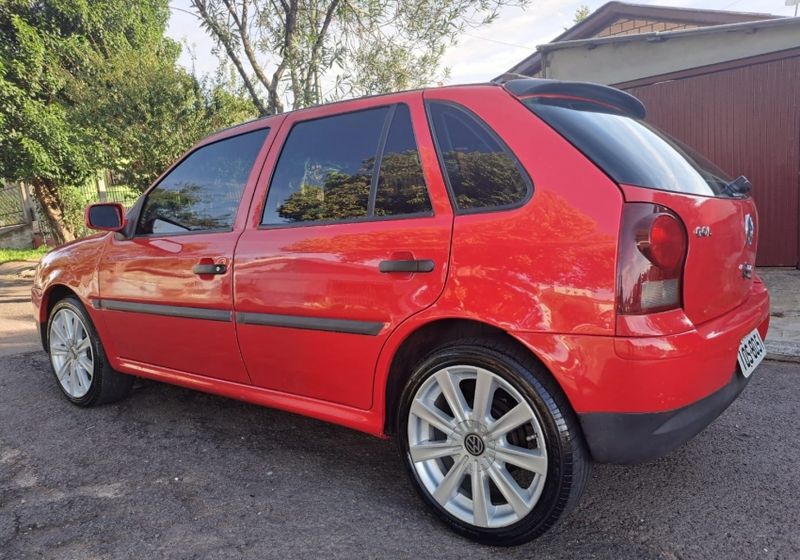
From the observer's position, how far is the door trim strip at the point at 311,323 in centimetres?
238

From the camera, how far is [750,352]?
2279mm

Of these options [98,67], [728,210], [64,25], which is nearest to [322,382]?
[728,210]

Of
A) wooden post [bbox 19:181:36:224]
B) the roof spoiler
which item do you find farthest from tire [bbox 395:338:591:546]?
wooden post [bbox 19:181:36:224]

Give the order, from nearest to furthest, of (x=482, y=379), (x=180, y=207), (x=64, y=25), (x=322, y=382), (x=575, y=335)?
(x=575, y=335) → (x=482, y=379) → (x=322, y=382) → (x=180, y=207) → (x=64, y=25)

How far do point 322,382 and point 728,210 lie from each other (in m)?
1.81

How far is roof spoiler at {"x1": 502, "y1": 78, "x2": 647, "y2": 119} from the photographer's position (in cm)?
228

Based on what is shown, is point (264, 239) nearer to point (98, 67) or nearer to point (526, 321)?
point (526, 321)

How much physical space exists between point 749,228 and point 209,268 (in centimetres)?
248

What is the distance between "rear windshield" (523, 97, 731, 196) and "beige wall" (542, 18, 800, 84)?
616 centimetres

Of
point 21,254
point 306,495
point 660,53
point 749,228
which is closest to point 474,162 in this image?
point 749,228

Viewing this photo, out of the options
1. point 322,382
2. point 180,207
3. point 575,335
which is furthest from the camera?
point 180,207

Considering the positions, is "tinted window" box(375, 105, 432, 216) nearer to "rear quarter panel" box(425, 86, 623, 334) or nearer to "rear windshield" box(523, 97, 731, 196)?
"rear quarter panel" box(425, 86, 623, 334)

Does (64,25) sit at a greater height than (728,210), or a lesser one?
greater

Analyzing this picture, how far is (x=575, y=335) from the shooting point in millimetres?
1906
